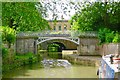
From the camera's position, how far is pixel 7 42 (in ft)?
39.8

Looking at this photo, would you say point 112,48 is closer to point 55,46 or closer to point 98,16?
point 98,16

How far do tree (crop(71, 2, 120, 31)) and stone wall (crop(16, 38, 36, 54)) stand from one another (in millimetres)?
3251

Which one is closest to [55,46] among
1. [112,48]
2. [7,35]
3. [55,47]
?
[55,47]

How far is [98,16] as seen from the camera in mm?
16906

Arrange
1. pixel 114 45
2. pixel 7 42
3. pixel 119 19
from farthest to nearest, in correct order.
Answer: pixel 119 19 → pixel 114 45 → pixel 7 42

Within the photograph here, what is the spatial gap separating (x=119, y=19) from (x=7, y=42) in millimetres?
7390

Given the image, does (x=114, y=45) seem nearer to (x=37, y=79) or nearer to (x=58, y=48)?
(x=37, y=79)

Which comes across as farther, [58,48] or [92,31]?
[58,48]

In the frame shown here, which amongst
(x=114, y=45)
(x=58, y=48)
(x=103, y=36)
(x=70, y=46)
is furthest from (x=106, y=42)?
(x=58, y=48)

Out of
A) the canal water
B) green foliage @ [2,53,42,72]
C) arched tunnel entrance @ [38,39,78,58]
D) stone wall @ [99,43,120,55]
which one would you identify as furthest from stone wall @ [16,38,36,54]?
arched tunnel entrance @ [38,39,78,58]

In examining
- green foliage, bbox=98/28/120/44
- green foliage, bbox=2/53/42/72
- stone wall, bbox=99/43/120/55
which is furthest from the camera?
green foliage, bbox=98/28/120/44

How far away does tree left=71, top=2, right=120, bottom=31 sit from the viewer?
1587 cm

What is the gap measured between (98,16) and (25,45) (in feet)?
15.8

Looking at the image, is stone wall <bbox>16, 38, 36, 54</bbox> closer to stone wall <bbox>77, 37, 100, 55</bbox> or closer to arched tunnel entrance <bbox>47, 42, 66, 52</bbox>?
stone wall <bbox>77, 37, 100, 55</bbox>
